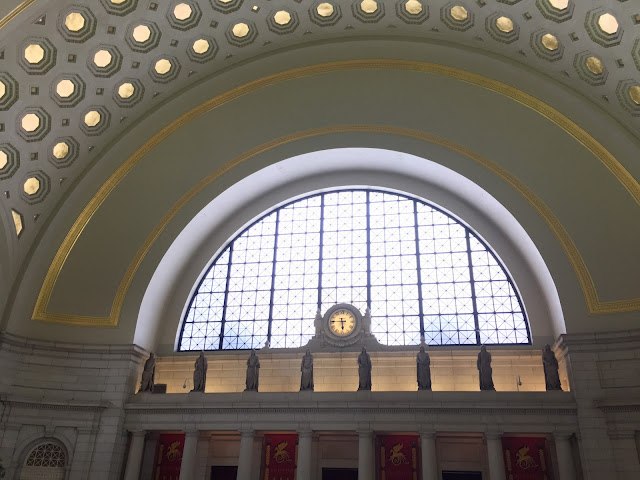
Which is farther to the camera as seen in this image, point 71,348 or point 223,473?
point 71,348

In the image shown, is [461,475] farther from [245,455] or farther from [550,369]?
[245,455]

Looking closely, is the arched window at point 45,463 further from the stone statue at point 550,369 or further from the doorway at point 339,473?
the stone statue at point 550,369

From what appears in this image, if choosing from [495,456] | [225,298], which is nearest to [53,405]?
[225,298]

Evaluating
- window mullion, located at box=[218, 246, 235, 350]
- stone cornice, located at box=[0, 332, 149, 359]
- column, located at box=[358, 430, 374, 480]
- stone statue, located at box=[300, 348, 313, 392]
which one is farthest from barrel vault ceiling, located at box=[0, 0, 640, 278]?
column, located at box=[358, 430, 374, 480]

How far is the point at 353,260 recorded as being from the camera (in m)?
20.1

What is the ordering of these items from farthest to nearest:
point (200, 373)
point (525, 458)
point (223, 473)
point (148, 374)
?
1. point (148, 374)
2. point (200, 373)
3. point (223, 473)
4. point (525, 458)

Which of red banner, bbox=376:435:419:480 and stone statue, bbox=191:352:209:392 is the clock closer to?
red banner, bbox=376:435:419:480

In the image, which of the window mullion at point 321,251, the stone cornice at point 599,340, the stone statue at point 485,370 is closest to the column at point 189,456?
the window mullion at point 321,251

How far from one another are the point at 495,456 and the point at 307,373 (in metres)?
5.88

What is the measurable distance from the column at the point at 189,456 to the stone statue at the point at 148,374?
6.96 feet

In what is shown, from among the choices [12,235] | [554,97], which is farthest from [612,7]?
[12,235]

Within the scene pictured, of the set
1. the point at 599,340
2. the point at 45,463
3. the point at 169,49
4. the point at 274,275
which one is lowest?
the point at 45,463

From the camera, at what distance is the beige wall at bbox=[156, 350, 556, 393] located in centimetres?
1730

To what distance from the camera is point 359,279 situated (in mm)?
19672
